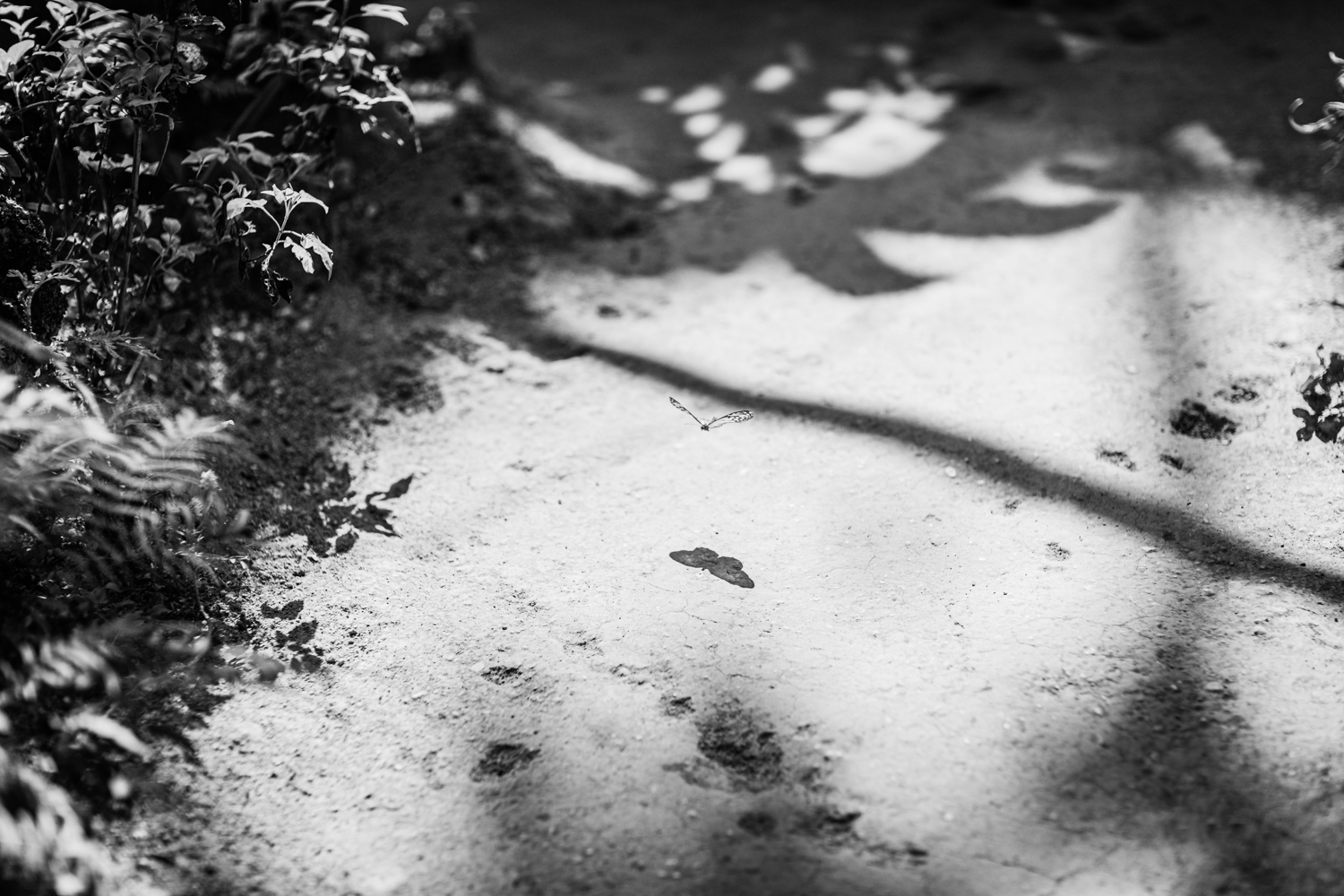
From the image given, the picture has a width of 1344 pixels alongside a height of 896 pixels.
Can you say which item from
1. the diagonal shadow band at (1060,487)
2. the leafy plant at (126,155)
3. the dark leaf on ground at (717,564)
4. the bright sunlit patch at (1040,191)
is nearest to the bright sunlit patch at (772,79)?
the bright sunlit patch at (1040,191)

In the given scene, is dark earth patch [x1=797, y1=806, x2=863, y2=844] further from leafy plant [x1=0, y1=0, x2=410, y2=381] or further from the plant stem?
the plant stem

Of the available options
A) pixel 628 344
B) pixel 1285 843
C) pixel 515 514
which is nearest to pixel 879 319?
pixel 628 344

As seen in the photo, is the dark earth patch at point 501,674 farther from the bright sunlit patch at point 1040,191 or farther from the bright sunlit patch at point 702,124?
the bright sunlit patch at point 702,124

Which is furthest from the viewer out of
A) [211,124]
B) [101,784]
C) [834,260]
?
[834,260]

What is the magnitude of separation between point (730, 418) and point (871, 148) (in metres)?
2.12

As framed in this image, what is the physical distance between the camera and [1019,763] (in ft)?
5.47

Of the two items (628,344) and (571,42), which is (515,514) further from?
(571,42)

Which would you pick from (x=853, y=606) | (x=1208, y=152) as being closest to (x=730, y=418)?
(x=853, y=606)

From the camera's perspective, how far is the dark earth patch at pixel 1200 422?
2393mm

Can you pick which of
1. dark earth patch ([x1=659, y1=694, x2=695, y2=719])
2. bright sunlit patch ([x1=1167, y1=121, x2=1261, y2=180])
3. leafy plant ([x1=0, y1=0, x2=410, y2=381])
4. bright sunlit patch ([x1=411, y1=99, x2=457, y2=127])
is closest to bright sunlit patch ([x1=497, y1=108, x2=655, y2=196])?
bright sunlit patch ([x1=411, y1=99, x2=457, y2=127])

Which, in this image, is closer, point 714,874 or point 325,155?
point 714,874

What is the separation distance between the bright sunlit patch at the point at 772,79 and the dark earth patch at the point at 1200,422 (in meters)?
2.91

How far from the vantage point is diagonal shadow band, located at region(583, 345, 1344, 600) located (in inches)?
79.0

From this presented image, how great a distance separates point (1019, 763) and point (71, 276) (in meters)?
2.23
